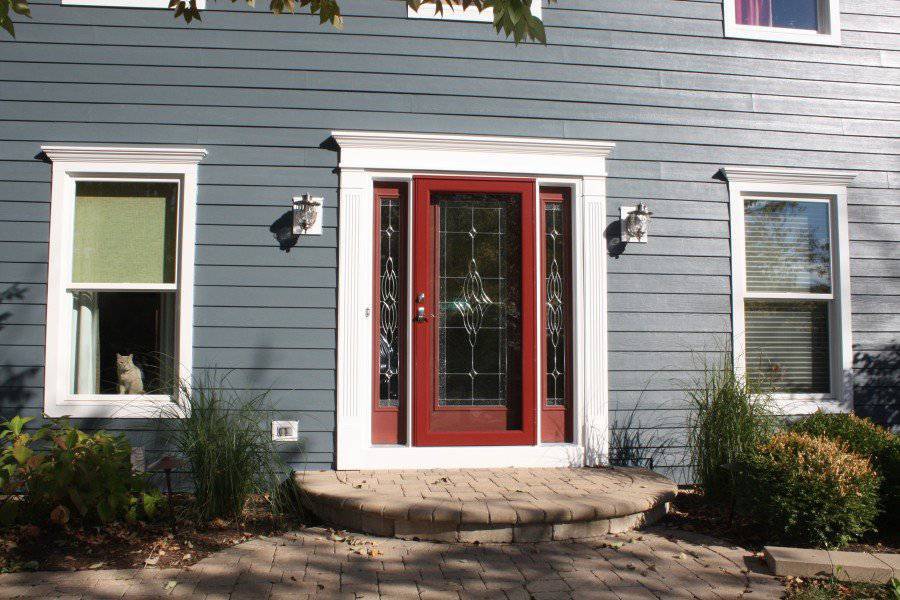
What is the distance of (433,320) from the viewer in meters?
5.05

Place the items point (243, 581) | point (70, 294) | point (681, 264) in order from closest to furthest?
1. point (243, 581)
2. point (70, 294)
3. point (681, 264)

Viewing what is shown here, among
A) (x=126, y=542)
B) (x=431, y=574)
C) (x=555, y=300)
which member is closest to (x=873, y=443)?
(x=555, y=300)

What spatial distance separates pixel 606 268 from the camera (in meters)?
5.21

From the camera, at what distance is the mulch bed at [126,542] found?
3.57 metres

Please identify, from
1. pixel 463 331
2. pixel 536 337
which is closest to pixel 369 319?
pixel 463 331

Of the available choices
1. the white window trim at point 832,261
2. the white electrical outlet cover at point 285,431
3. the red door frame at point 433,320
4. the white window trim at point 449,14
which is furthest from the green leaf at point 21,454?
the white window trim at point 832,261

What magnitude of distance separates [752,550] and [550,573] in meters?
1.27

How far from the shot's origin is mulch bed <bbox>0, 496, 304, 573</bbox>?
11.7 ft

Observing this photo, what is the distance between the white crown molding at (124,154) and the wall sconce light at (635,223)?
318 cm

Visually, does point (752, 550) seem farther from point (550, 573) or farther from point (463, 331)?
point (463, 331)

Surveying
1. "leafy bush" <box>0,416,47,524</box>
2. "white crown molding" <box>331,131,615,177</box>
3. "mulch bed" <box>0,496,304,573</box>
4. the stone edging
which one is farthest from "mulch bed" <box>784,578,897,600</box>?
"leafy bush" <box>0,416,47,524</box>

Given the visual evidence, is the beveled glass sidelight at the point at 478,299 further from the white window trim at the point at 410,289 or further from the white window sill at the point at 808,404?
the white window sill at the point at 808,404

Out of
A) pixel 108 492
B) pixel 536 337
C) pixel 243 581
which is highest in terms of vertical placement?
pixel 536 337

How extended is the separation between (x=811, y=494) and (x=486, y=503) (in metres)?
1.79
